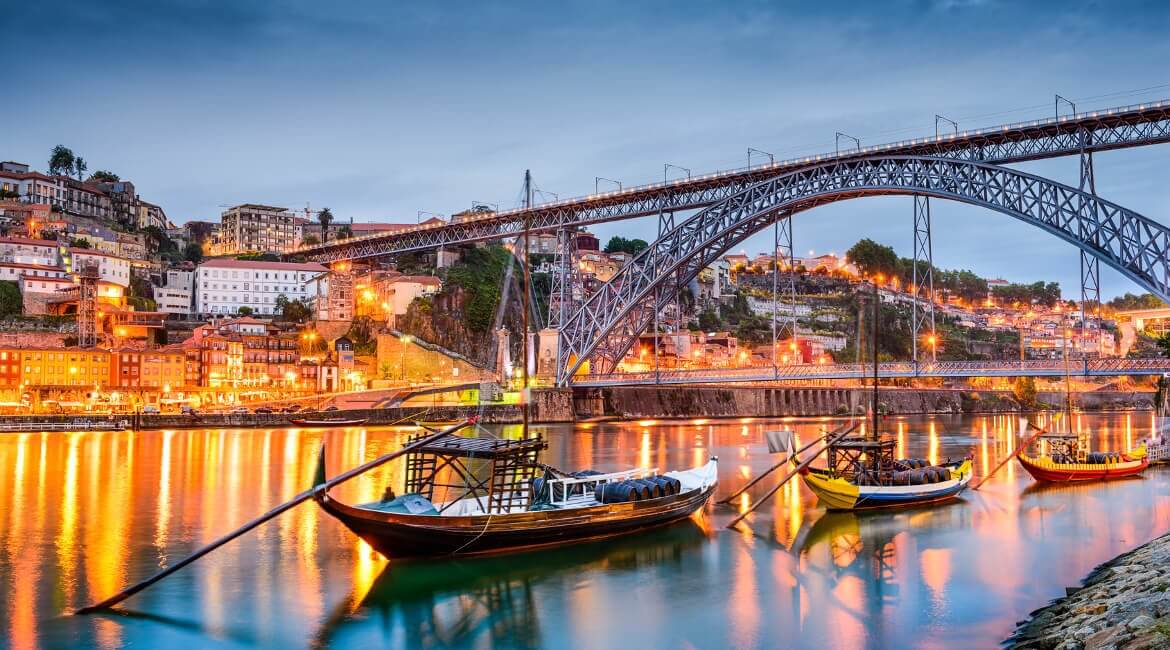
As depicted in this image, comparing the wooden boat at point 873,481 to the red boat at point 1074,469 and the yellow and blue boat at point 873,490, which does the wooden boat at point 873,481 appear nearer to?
the yellow and blue boat at point 873,490

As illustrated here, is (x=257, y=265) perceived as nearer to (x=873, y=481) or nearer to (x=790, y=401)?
(x=790, y=401)

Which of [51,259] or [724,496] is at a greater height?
[51,259]

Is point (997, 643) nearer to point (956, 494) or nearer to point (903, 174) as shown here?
point (956, 494)

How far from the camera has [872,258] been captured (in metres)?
127

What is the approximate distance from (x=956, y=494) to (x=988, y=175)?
1605 cm

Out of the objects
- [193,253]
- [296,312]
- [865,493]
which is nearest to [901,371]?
[865,493]

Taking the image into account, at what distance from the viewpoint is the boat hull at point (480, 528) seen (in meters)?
16.8

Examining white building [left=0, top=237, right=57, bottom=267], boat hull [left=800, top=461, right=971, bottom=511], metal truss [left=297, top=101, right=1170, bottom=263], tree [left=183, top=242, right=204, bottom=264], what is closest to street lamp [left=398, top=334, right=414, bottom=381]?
metal truss [left=297, top=101, right=1170, bottom=263]

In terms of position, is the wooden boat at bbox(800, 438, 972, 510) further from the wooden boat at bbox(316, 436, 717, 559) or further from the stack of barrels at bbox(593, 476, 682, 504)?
the wooden boat at bbox(316, 436, 717, 559)

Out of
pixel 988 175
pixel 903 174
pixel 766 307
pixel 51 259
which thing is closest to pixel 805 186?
pixel 903 174

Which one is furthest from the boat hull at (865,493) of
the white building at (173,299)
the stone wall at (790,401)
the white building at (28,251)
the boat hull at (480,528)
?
the white building at (173,299)

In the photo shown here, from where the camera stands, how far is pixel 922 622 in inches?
570

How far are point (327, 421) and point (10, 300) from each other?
3078 centimetres

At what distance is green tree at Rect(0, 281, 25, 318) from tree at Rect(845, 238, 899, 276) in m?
95.9
